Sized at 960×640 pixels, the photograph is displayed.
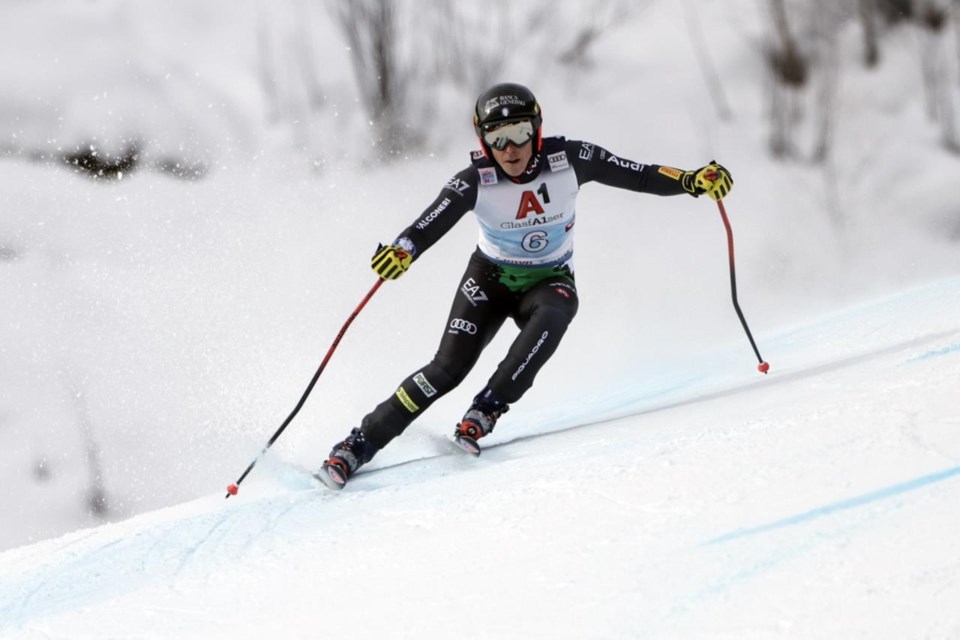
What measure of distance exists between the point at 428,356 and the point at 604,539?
542 centimetres

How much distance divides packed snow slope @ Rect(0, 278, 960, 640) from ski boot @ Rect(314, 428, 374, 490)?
2.4 inches

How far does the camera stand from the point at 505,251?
4.13 meters

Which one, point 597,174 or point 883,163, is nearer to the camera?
point 597,174

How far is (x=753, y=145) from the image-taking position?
12.1 m

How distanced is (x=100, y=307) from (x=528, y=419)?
10043 mm

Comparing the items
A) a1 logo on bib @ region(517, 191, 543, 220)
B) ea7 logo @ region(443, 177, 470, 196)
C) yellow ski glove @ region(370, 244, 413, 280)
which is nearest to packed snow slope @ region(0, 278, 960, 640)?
yellow ski glove @ region(370, 244, 413, 280)

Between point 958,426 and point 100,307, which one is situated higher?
point 958,426

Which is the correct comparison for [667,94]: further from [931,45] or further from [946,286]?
[946,286]

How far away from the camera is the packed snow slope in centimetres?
206

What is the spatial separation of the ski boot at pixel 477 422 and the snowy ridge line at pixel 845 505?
155 centimetres

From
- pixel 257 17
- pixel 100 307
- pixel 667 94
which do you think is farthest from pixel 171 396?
pixel 667 94

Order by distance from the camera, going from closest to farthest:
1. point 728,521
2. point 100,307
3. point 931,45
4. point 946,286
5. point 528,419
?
1. point 728,521
2. point 528,419
3. point 946,286
4. point 931,45
5. point 100,307

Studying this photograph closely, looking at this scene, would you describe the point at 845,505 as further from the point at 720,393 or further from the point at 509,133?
the point at 509,133

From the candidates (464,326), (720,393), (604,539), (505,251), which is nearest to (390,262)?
(464,326)
